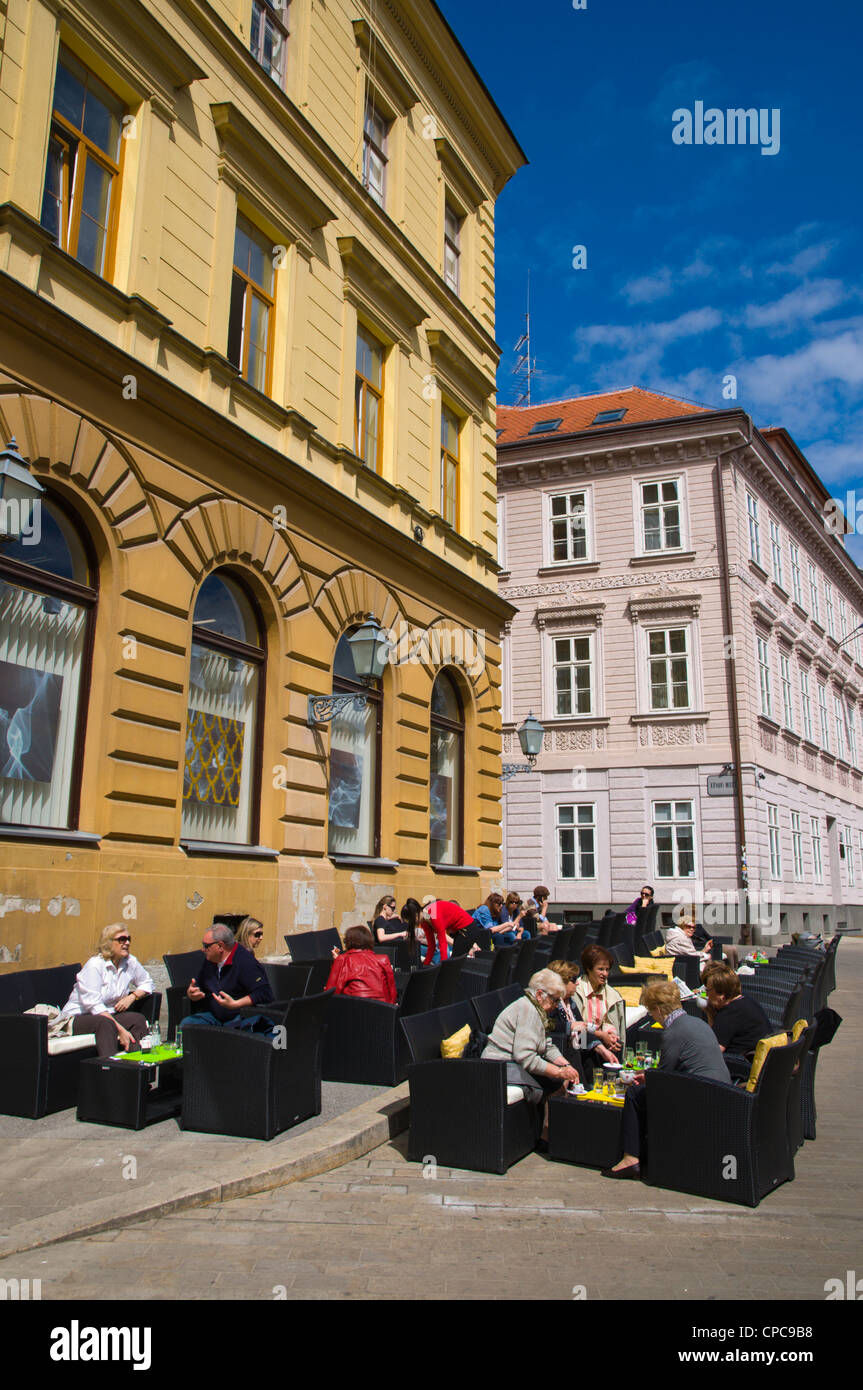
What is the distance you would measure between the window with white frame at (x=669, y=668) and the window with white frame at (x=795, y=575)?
23.1ft

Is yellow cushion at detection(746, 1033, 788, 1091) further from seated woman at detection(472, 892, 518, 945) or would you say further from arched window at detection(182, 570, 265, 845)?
seated woman at detection(472, 892, 518, 945)

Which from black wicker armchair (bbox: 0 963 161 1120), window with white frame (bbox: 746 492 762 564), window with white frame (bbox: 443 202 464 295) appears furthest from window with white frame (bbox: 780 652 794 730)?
black wicker armchair (bbox: 0 963 161 1120)

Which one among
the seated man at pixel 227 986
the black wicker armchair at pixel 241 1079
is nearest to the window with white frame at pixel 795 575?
the seated man at pixel 227 986

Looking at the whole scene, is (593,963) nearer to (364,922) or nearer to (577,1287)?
(577,1287)

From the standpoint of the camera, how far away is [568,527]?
30.9 m

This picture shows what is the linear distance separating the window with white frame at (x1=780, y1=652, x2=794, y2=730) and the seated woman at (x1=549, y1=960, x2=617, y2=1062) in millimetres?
24677

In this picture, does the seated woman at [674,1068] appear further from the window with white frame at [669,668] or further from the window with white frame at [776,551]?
the window with white frame at [776,551]

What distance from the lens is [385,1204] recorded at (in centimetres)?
556

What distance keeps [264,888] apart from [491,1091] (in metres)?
6.40

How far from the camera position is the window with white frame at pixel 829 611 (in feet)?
126

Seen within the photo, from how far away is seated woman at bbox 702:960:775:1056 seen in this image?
745cm

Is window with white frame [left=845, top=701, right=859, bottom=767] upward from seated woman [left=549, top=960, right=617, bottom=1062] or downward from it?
upward

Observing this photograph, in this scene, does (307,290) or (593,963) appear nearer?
(593,963)
